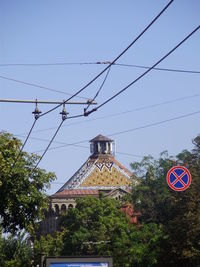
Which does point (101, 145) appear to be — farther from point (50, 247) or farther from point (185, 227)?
point (185, 227)

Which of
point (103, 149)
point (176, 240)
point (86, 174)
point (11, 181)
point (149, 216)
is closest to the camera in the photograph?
point (11, 181)

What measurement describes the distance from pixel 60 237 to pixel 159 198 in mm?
14313

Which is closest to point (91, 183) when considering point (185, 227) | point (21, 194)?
point (185, 227)

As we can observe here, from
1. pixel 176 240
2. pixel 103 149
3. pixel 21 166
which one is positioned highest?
pixel 103 149

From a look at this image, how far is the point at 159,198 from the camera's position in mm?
93562

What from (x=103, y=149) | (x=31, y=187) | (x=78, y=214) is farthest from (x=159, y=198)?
(x=103, y=149)

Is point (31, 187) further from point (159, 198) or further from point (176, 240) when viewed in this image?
point (159, 198)

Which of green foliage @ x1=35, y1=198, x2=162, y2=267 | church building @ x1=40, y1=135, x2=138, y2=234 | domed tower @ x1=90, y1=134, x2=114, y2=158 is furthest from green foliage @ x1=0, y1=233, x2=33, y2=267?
domed tower @ x1=90, y1=134, x2=114, y2=158

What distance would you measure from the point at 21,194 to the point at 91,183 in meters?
80.3

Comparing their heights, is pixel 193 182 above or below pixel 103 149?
below

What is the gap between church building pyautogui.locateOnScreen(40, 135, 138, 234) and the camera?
437ft

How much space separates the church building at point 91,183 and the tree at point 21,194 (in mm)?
69847

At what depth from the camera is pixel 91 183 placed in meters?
136

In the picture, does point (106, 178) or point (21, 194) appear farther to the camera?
point (106, 178)
